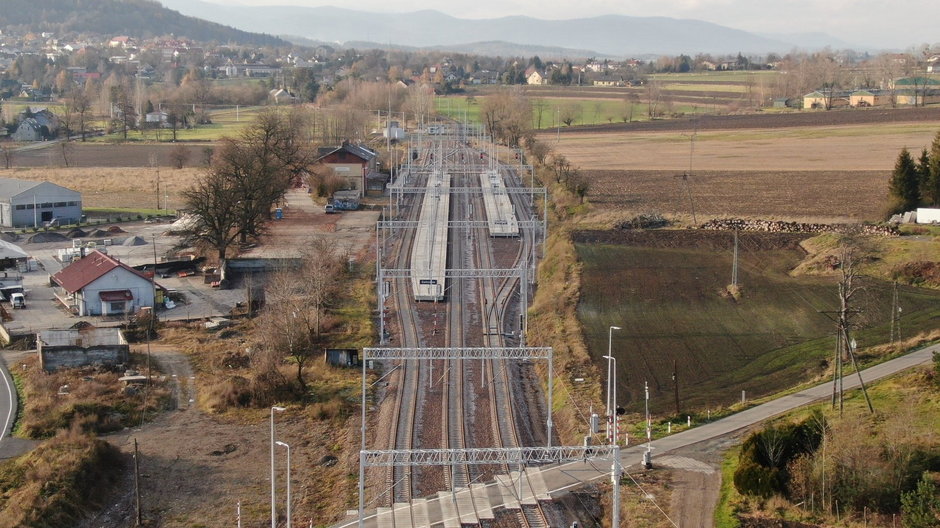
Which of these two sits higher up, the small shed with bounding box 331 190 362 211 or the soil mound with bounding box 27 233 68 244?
the small shed with bounding box 331 190 362 211

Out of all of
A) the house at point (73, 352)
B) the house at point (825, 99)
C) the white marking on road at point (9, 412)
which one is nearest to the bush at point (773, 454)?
the white marking on road at point (9, 412)

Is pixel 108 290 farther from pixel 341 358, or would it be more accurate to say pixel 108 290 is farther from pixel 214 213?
pixel 341 358

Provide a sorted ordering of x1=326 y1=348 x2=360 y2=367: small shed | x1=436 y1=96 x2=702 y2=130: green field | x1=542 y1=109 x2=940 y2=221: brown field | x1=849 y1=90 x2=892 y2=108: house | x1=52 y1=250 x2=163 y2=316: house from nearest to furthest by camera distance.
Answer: x1=326 y1=348 x2=360 y2=367: small shed < x1=52 y1=250 x2=163 y2=316: house < x1=542 y1=109 x2=940 y2=221: brown field < x1=849 y1=90 x2=892 y2=108: house < x1=436 y1=96 x2=702 y2=130: green field

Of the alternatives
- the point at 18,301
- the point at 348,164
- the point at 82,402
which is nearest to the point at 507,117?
the point at 348,164

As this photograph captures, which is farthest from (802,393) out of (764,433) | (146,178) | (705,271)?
(146,178)

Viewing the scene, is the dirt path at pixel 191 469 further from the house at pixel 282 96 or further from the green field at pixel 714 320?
→ the house at pixel 282 96

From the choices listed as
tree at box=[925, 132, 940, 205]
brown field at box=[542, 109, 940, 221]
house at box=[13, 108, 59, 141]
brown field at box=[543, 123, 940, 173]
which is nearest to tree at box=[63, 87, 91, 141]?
house at box=[13, 108, 59, 141]

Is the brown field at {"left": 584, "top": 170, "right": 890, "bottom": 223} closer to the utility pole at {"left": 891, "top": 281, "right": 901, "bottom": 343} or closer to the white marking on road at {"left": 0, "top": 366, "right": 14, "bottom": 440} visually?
the utility pole at {"left": 891, "top": 281, "right": 901, "bottom": 343}
